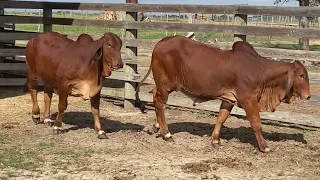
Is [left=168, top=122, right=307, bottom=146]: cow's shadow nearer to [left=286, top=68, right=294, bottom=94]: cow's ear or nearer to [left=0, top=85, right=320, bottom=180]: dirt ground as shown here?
[left=0, top=85, right=320, bottom=180]: dirt ground

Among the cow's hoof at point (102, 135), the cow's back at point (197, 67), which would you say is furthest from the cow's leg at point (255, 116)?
the cow's hoof at point (102, 135)

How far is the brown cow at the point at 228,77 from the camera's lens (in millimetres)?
6660

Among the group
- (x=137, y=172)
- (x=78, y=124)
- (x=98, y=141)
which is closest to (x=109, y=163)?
(x=137, y=172)

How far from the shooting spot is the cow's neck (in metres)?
6.71

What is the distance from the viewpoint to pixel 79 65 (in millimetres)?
7211

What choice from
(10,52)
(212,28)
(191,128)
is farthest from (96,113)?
(10,52)

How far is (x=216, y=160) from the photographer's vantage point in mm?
6293

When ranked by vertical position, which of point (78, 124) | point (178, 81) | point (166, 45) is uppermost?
point (166, 45)

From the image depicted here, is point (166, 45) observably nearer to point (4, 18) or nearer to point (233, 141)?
point (233, 141)

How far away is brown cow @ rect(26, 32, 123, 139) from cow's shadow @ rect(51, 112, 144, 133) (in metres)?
0.61

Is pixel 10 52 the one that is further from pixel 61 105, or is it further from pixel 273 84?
pixel 273 84

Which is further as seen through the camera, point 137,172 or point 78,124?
point 78,124

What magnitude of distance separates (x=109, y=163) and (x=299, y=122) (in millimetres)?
3503

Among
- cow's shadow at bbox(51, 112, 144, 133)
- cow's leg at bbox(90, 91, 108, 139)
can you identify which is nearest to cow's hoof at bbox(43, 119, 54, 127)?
cow's shadow at bbox(51, 112, 144, 133)
